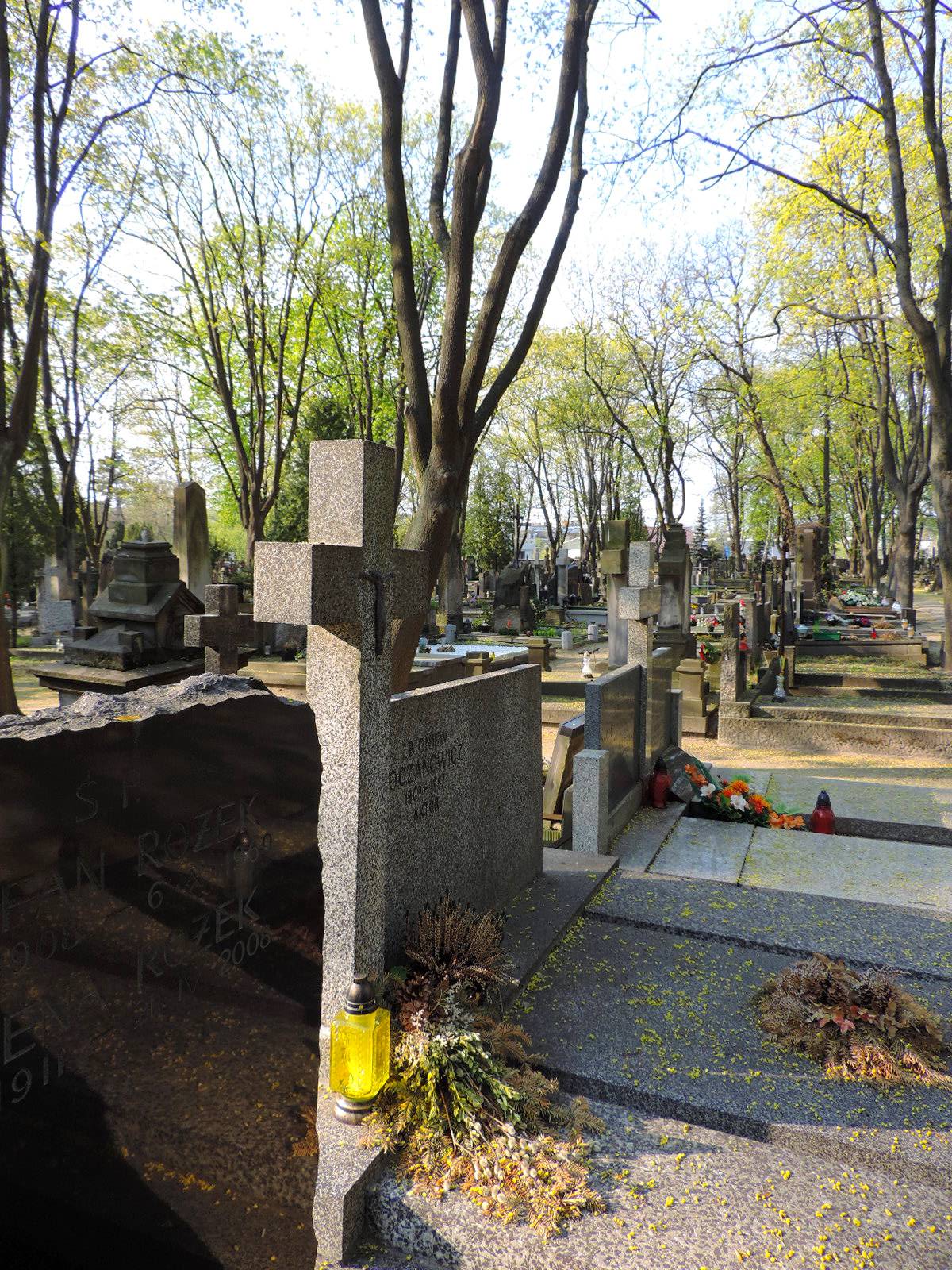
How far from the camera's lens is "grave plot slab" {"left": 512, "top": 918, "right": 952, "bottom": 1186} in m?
3.22

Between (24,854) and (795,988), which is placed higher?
(24,854)

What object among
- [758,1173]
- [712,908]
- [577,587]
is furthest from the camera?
[577,587]

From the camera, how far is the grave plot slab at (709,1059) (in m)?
3.22

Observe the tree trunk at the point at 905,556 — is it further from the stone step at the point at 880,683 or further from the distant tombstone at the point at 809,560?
the stone step at the point at 880,683

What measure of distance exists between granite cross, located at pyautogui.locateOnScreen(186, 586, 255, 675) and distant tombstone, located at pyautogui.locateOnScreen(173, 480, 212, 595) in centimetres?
965

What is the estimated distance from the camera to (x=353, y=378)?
72.1 ft

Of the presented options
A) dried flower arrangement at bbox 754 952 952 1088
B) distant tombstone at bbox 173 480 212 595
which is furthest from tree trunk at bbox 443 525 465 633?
dried flower arrangement at bbox 754 952 952 1088

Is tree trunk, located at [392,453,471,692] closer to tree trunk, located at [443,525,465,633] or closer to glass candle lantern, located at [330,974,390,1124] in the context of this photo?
glass candle lantern, located at [330,974,390,1124]

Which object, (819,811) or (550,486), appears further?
(550,486)

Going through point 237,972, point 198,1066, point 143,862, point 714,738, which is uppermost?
point 143,862

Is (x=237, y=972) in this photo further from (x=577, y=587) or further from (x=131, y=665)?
(x=577, y=587)

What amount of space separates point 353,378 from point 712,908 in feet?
63.3

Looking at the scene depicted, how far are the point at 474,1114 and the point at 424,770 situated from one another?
1633 millimetres

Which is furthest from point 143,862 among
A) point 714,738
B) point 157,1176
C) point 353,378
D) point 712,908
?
point 353,378
